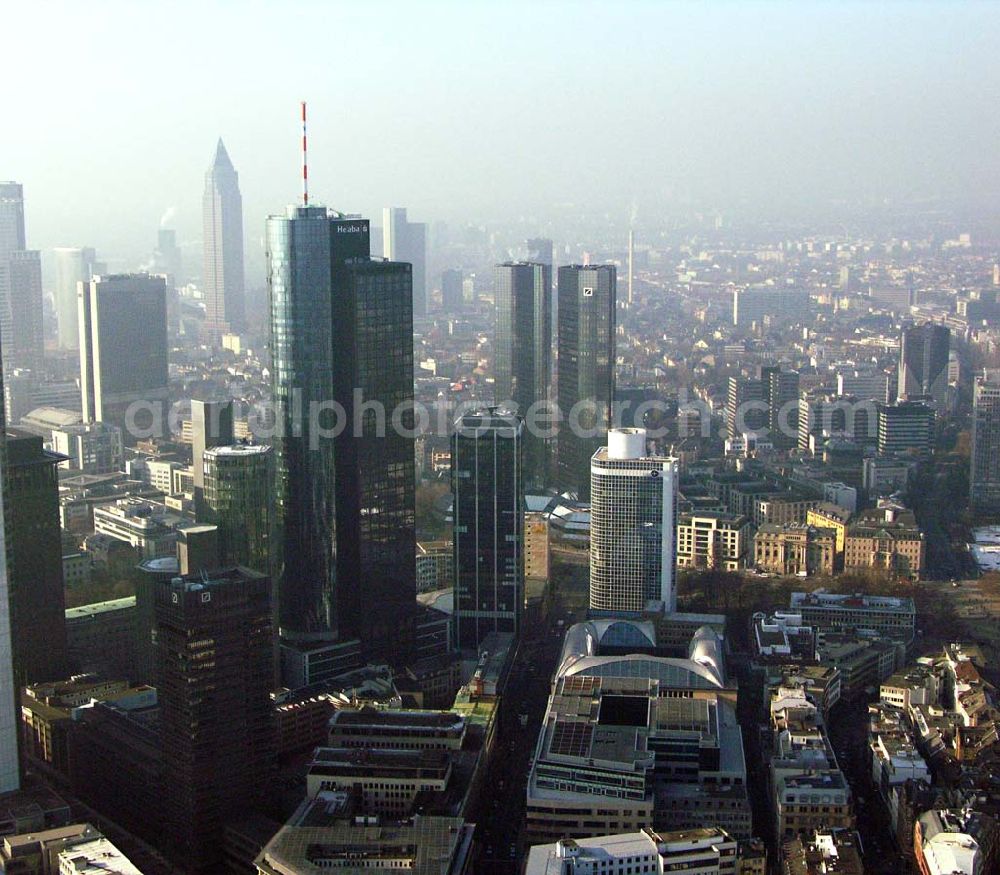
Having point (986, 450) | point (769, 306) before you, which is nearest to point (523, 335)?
point (986, 450)

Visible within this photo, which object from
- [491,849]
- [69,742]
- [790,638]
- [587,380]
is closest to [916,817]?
[491,849]

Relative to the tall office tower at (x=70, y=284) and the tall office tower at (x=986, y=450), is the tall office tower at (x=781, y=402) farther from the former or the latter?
the tall office tower at (x=70, y=284)

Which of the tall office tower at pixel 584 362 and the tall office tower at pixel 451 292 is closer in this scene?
the tall office tower at pixel 584 362

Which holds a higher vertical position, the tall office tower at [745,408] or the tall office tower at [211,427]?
→ the tall office tower at [211,427]

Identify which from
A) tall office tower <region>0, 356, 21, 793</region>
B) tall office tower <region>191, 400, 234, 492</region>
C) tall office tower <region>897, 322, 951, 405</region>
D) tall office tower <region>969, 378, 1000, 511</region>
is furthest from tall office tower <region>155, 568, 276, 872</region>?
tall office tower <region>897, 322, 951, 405</region>

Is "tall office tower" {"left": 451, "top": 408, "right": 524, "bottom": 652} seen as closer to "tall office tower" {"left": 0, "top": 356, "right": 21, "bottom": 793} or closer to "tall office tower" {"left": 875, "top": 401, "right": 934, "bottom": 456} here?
"tall office tower" {"left": 0, "top": 356, "right": 21, "bottom": 793}

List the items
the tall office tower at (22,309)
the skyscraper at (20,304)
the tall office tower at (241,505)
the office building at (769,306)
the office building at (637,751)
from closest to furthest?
1. the office building at (637,751)
2. the tall office tower at (241,505)
3. the skyscraper at (20,304)
4. the tall office tower at (22,309)
5. the office building at (769,306)

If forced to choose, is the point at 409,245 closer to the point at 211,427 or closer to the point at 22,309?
the point at 22,309

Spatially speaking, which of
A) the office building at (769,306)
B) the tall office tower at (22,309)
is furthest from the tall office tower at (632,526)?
the office building at (769,306)

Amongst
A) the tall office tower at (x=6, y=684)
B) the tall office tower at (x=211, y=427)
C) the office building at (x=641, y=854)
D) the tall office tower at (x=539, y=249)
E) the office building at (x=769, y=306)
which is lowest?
the office building at (x=641, y=854)
